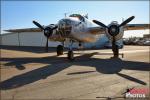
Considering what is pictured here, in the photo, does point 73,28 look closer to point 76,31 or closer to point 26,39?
point 76,31

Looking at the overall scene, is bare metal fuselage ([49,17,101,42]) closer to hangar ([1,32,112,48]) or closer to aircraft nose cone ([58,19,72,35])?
aircraft nose cone ([58,19,72,35])

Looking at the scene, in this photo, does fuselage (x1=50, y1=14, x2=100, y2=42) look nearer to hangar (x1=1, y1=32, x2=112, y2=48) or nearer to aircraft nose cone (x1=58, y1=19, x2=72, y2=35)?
aircraft nose cone (x1=58, y1=19, x2=72, y2=35)

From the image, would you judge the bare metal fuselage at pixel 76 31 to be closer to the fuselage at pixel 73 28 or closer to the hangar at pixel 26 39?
the fuselage at pixel 73 28

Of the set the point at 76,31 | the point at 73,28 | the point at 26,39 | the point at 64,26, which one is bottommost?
the point at 76,31

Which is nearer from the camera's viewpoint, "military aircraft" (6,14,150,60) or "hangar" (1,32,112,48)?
"military aircraft" (6,14,150,60)

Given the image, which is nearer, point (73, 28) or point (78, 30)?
point (73, 28)

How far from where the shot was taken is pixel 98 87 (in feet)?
29.0

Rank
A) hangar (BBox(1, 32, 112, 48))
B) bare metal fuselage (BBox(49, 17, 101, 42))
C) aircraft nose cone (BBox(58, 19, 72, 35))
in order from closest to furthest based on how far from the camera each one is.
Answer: aircraft nose cone (BBox(58, 19, 72, 35))
bare metal fuselage (BBox(49, 17, 101, 42))
hangar (BBox(1, 32, 112, 48))

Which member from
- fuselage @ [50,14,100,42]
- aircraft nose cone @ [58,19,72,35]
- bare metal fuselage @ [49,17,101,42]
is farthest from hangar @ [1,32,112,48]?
aircraft nose cone @ [58,19,72,35]

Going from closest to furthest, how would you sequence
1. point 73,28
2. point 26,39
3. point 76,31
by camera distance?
1. point 73,28
2. point 76,31
3. point 26,39

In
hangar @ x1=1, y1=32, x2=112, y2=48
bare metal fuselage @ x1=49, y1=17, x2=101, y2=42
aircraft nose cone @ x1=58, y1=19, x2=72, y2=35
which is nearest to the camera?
aircraft nose cone @ x1=58, y1=19, x2=72, y2=35

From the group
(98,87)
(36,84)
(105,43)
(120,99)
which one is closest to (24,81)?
(36,84)

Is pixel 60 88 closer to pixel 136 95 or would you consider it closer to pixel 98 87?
pixel 98 87

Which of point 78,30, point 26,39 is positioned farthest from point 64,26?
point 26,39
